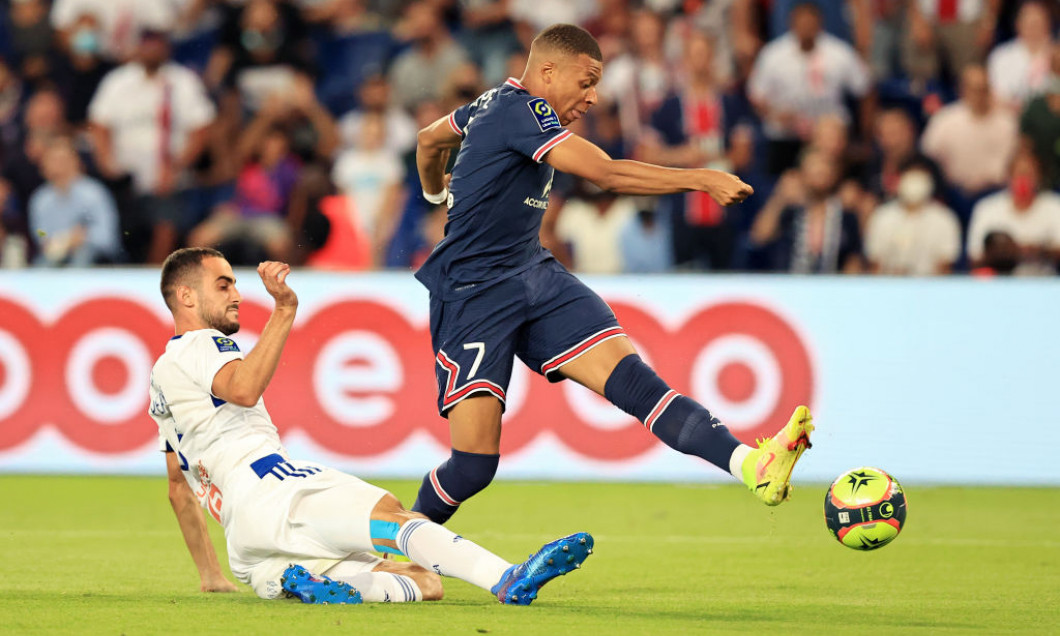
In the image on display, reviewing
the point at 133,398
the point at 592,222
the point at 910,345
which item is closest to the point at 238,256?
the point at 133,398

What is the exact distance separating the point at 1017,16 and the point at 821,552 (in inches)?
318

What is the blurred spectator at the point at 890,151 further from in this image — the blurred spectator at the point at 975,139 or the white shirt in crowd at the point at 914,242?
the white shirt in crowd at the point at 914,242

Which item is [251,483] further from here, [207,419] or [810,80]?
[810,80]

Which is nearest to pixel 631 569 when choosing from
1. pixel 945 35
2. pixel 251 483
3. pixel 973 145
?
pixel 251 483

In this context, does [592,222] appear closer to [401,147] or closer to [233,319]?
[401,147]

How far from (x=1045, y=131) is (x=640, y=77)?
3.57 m

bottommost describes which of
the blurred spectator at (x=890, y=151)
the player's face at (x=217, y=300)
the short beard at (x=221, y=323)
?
the short beard at (x=221, y=323)

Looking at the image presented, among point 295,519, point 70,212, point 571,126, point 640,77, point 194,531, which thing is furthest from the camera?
point 640,77

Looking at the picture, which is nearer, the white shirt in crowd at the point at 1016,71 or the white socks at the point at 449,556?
the white socks at the point at 449,556

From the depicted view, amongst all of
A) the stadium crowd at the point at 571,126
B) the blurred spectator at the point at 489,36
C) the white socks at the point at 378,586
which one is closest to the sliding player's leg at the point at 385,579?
the white socks at the point at 378,586

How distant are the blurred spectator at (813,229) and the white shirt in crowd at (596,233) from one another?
114 centimetres

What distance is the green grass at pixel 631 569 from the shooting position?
5211mm

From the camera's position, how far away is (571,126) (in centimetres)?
1302

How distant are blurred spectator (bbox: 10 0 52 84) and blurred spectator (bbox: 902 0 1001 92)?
816cm
